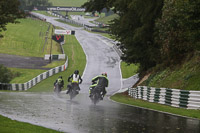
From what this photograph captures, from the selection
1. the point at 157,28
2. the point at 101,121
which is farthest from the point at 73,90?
the point at 101,121

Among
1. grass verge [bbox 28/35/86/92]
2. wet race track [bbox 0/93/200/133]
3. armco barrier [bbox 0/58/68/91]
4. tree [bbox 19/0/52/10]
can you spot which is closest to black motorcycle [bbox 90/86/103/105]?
wet race track [bbox 0/93/200/133]

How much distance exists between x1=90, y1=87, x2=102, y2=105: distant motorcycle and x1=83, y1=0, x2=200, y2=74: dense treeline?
5265 millimetres

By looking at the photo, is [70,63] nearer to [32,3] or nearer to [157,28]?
[157,28]

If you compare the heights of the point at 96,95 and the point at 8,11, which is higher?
the point at 8,11

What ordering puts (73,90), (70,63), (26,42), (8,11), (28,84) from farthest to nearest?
(26,42) < (70,63) < (28,84) < (8,11) < (73,90)

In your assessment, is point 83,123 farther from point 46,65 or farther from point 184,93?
point 46,65

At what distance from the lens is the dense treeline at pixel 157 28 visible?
1965cm

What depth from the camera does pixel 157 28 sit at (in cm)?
2753

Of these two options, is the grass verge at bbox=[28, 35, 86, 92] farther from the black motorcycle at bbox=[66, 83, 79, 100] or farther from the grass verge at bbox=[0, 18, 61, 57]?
the black motorcycle at bbox=[66, 83, 79, 100]

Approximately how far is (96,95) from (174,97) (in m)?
3.85

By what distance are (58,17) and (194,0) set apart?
446 feet

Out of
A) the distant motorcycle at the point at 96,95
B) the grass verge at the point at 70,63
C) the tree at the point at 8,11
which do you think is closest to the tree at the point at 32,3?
the grass verge at the point at 70,63

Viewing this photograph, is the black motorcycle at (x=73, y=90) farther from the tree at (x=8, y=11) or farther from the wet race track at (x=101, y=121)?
the tree at (x=8, y=11)

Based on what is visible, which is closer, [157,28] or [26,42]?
[157,28]
